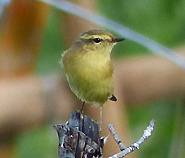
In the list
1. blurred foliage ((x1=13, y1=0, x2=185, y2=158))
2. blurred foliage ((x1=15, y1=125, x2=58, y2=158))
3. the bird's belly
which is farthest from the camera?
blurred foliage ((x1=15, y1=125, x2=58, y2=158))

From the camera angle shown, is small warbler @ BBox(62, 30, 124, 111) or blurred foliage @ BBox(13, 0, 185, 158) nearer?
small warbler @ BBox(62, 30, 124, 111)

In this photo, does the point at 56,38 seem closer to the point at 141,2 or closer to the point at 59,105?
the point at 141,2

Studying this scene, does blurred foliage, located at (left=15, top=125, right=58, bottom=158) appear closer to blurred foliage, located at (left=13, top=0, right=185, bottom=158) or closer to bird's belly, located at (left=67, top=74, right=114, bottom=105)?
blurred foliage, located at (left=13, top=0, right=185, bottom=158)

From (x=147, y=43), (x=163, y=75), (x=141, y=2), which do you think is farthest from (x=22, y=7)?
(x=141, y=2)

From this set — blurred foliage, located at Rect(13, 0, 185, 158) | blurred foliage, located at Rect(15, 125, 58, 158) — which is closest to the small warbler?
blurred foliage, located at Rect(13, 0, 185, 158)

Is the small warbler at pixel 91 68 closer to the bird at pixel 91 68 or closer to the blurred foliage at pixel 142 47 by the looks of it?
the bird at pixel 91 68

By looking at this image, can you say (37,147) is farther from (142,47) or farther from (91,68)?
(91,68)
